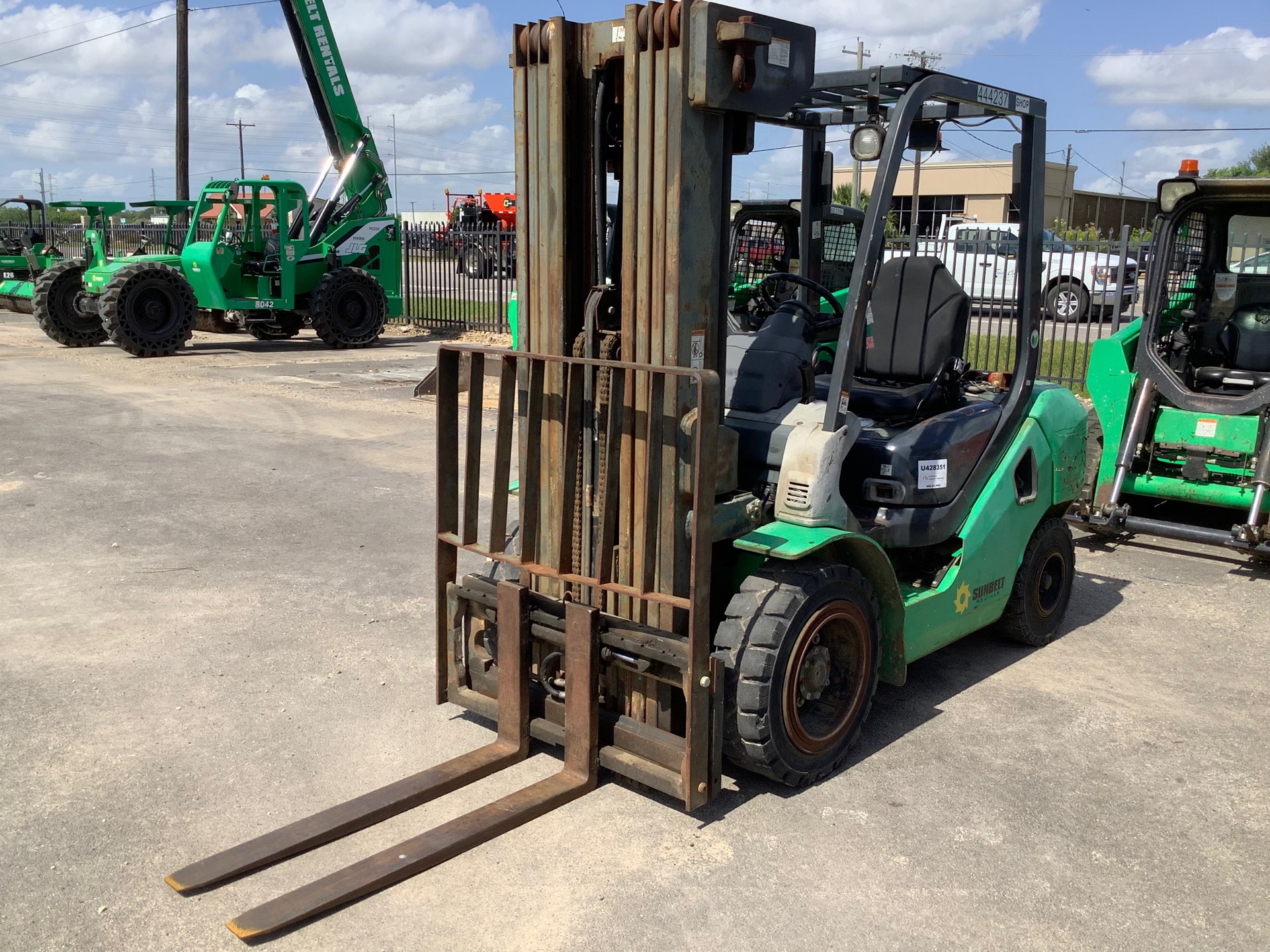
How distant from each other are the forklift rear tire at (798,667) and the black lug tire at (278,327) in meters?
17.3

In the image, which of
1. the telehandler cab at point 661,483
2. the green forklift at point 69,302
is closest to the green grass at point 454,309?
the green forklift at point 69,302

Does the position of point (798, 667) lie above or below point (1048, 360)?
below

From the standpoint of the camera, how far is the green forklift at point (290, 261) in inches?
683

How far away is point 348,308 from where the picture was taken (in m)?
19.5

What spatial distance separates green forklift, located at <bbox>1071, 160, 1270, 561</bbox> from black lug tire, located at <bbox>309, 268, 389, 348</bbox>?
13912 millimetres

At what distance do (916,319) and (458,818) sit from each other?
2.93 meters

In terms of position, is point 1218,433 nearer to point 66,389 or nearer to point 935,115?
point 935,115

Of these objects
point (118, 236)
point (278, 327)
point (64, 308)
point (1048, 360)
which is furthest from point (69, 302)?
point (118, 236)

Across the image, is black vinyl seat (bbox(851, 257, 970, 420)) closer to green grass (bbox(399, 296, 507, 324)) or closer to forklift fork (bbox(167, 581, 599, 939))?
forklift fork (bbox(167, 581, 599, 939))

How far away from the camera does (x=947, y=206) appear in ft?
163

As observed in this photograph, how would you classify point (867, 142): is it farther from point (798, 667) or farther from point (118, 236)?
point (118, 236)

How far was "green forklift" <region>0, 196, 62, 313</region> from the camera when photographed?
2109 cm

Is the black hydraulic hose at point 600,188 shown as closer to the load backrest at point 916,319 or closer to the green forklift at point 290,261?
the load backrest at point 916,319

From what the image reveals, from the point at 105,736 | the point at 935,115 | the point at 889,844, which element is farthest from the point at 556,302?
the point at 105,736
